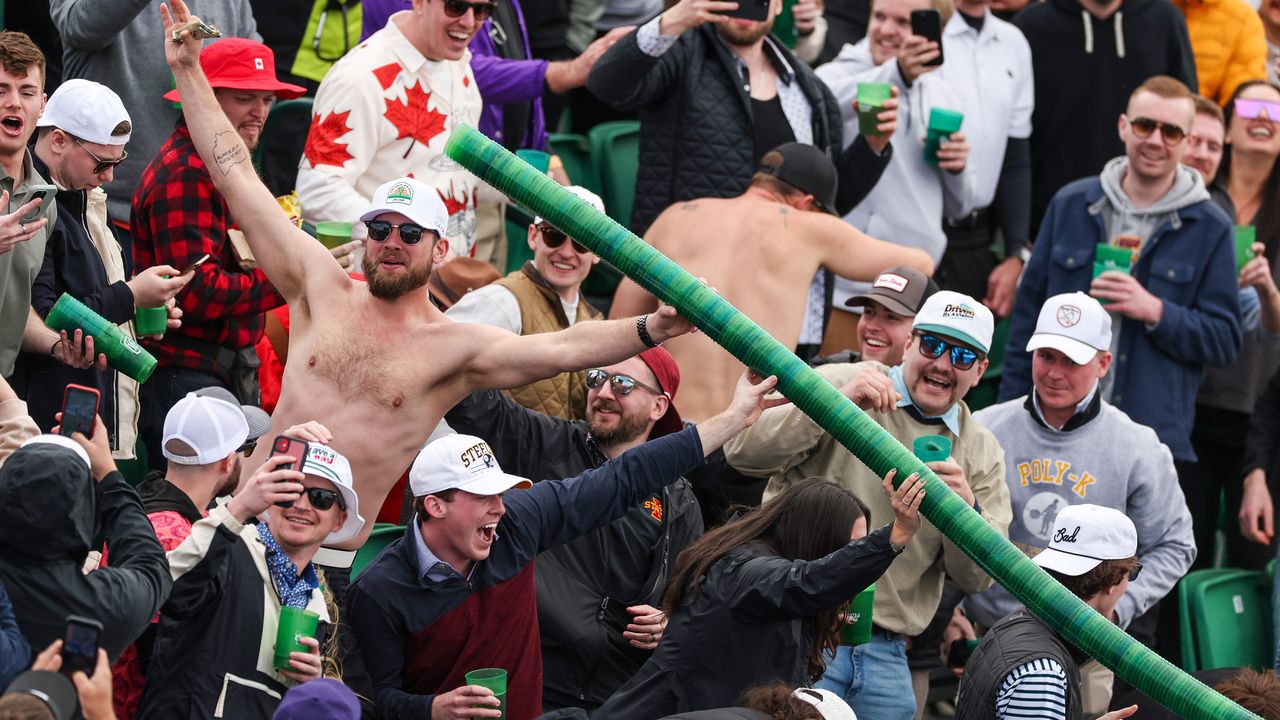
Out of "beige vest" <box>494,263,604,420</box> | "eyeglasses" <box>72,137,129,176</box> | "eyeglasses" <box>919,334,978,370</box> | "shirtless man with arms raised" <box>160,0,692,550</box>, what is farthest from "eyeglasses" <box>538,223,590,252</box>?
"eyeglasses" <box>72,137,129,176</box>

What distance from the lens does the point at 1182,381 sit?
364 inches

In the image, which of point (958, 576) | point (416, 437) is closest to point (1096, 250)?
point (958, 576)

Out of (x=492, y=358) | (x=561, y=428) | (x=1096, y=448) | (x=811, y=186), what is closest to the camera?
(x=492, y=358)

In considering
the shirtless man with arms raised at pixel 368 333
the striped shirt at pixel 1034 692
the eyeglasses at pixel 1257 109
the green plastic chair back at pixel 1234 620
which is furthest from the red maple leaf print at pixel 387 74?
the eyeglasses at pixel 1257 109

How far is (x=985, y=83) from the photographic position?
402 inches

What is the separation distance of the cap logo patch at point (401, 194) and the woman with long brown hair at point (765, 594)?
1594 mm

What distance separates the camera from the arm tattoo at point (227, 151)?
6.66 metres

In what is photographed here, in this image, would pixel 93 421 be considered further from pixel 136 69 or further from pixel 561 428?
pixel 136 69

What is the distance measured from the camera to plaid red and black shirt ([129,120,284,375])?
720cm

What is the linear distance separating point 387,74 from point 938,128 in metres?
3.03

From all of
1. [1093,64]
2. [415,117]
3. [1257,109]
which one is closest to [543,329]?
[415,117]

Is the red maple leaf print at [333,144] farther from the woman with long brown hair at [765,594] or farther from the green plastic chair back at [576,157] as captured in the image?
the woman with long brown hair at [765,594]

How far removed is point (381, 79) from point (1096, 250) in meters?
3.65

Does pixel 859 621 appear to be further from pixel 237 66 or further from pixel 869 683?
pixel 237 66
